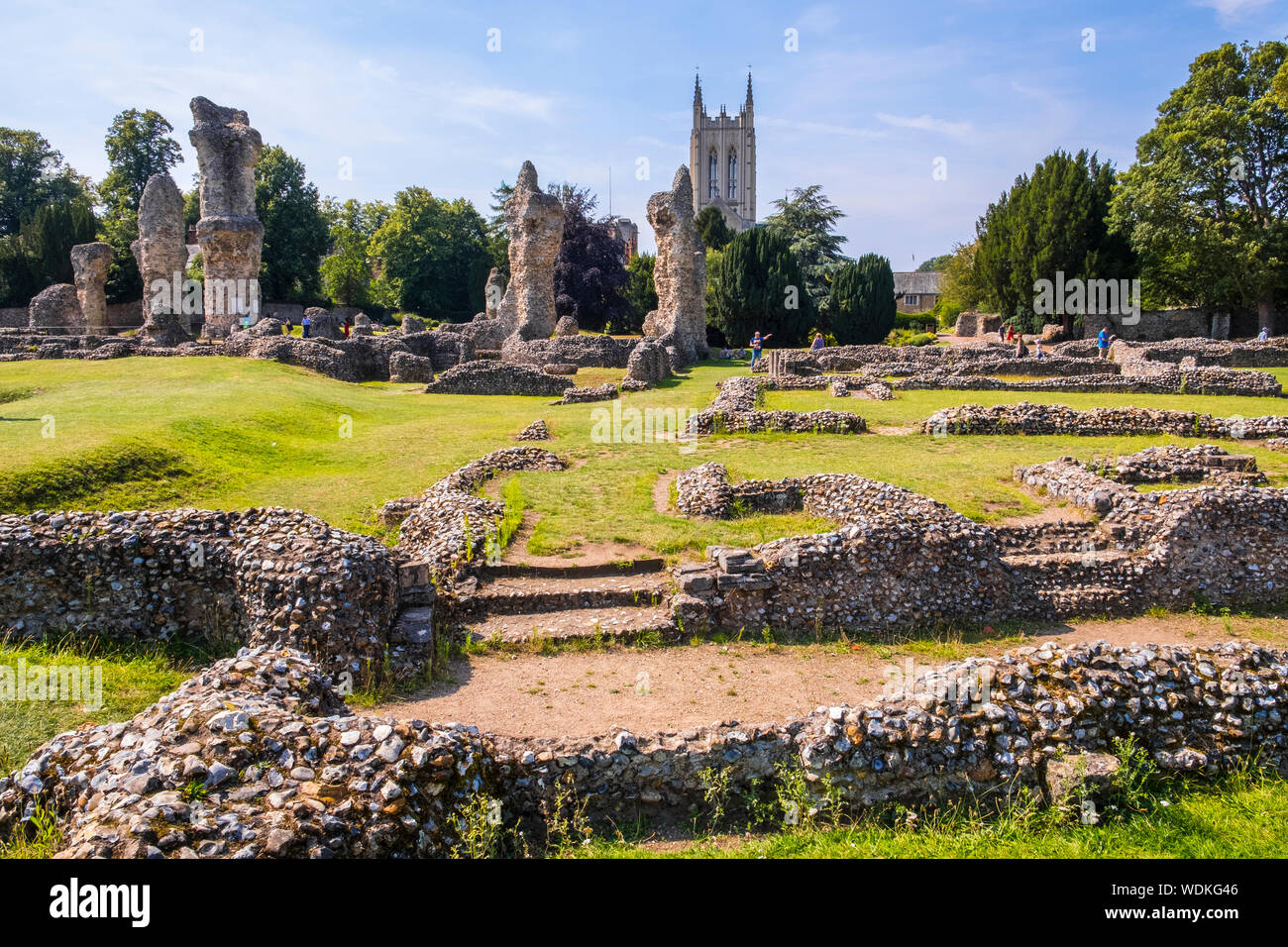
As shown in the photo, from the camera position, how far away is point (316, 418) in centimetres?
1831

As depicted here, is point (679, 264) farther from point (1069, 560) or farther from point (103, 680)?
point (103, 680)

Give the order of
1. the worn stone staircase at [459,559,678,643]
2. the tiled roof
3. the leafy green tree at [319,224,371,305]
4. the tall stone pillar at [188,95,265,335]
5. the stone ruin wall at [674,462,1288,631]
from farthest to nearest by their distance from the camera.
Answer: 1. the tiled roof
2. the leafy green tree at [319,224,371,305]
3. the tall stone pillar at [188,95,265,335]
4. the stone ruin wall at [674,462,1288,631]
5. the worn stone staircase at [459,559,678,643]

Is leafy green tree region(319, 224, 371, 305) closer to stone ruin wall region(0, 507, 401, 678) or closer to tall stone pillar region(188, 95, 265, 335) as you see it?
tall stone pillar region(188, 95, 265, 335)

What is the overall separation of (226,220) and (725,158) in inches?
3667

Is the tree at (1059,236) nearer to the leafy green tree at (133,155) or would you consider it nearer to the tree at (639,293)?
the tree at (639,293)

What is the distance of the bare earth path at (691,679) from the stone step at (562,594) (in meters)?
0.92

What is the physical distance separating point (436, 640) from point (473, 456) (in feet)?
25.4

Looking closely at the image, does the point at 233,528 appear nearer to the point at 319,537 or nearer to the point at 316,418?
the point at 319,537

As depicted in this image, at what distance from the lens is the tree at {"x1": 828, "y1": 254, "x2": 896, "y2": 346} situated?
45.8 metres

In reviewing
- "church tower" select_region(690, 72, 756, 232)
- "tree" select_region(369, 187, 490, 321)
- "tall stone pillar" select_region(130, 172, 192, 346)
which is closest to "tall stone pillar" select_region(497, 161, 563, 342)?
"tall stone pillar" select_region(130, 172, 192, 346)

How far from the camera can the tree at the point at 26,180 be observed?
191 feet

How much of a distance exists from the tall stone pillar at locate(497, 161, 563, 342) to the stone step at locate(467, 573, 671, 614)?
27823 mm

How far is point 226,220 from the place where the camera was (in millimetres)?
31453
